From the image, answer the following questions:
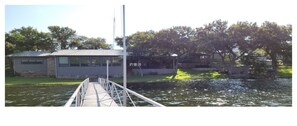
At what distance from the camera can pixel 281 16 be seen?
67.9 ft

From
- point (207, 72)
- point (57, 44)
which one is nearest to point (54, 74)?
point (57, 44)

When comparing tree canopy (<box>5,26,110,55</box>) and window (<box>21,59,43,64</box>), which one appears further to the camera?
tree canopy (<box>5,26,110,55</box>)

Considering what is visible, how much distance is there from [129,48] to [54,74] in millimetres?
4609

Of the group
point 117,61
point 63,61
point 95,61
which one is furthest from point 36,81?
point 117,61

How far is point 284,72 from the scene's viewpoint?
19.8 m

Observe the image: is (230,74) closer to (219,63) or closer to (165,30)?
(219,63)

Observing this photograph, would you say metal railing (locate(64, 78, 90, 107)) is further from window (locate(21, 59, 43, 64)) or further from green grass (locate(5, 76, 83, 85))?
window (locate(21, 59, 43, 64))

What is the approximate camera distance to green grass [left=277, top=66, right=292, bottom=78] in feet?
62.2

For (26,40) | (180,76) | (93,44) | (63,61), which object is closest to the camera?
(63,61)

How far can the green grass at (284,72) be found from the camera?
19.0 m

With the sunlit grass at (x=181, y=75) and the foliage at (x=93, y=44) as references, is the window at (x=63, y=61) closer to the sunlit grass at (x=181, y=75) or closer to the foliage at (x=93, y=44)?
the sunlit grass at (x=181, y=75)

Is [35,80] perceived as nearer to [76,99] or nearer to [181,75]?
[181,75]

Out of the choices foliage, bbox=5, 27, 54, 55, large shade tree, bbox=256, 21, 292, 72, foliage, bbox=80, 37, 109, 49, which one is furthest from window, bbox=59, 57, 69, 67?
large shade tree, bbox=256, 21, 292, 72
